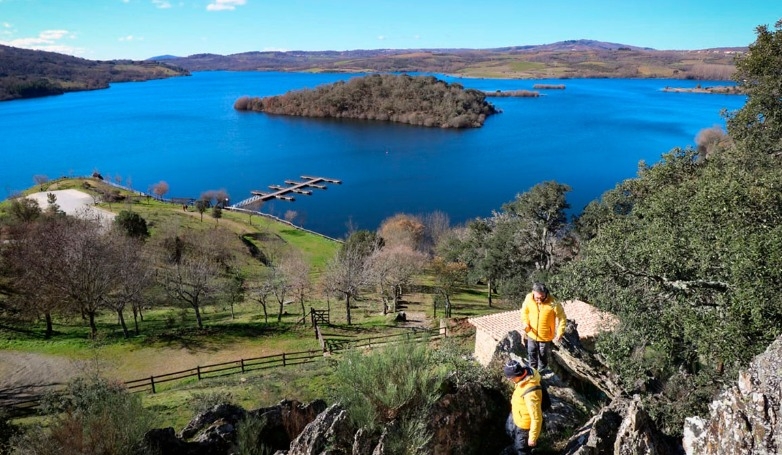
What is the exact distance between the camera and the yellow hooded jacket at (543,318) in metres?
8.41

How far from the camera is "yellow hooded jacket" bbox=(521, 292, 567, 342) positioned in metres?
8.41

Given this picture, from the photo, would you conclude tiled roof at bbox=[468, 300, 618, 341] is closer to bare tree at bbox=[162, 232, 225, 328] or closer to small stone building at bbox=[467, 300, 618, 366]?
small stone building at bbox=[467, 300, 618, 366]

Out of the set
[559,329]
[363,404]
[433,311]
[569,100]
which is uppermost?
[569,100]

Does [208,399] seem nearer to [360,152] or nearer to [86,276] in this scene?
A: [86,276]

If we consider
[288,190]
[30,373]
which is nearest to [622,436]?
[30,373]

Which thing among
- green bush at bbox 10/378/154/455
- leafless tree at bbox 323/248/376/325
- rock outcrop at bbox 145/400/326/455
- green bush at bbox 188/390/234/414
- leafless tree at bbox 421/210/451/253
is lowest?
leafless tree at bbox 421/210/451/253

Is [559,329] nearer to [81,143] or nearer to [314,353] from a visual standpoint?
[314,353]

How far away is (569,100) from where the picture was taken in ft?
552

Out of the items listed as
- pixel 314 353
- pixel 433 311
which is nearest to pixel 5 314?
pixel 314 353

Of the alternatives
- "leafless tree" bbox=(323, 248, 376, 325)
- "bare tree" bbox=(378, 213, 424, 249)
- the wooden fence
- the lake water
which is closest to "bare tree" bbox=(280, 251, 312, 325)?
"leafless tree" bbox=(323, 248, 376, 325)

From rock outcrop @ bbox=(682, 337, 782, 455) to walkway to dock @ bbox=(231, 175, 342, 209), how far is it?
67.4 meters

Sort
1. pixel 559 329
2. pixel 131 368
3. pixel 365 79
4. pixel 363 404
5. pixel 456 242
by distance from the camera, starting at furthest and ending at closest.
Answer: pixel 365 79 → pixel 456 242 → pixel 131 368 → pixel 559 329 → pixel 363 404

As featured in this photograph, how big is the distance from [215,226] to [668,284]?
153 ft

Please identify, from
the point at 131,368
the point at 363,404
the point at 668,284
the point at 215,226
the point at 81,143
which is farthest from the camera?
the point at 81,143
